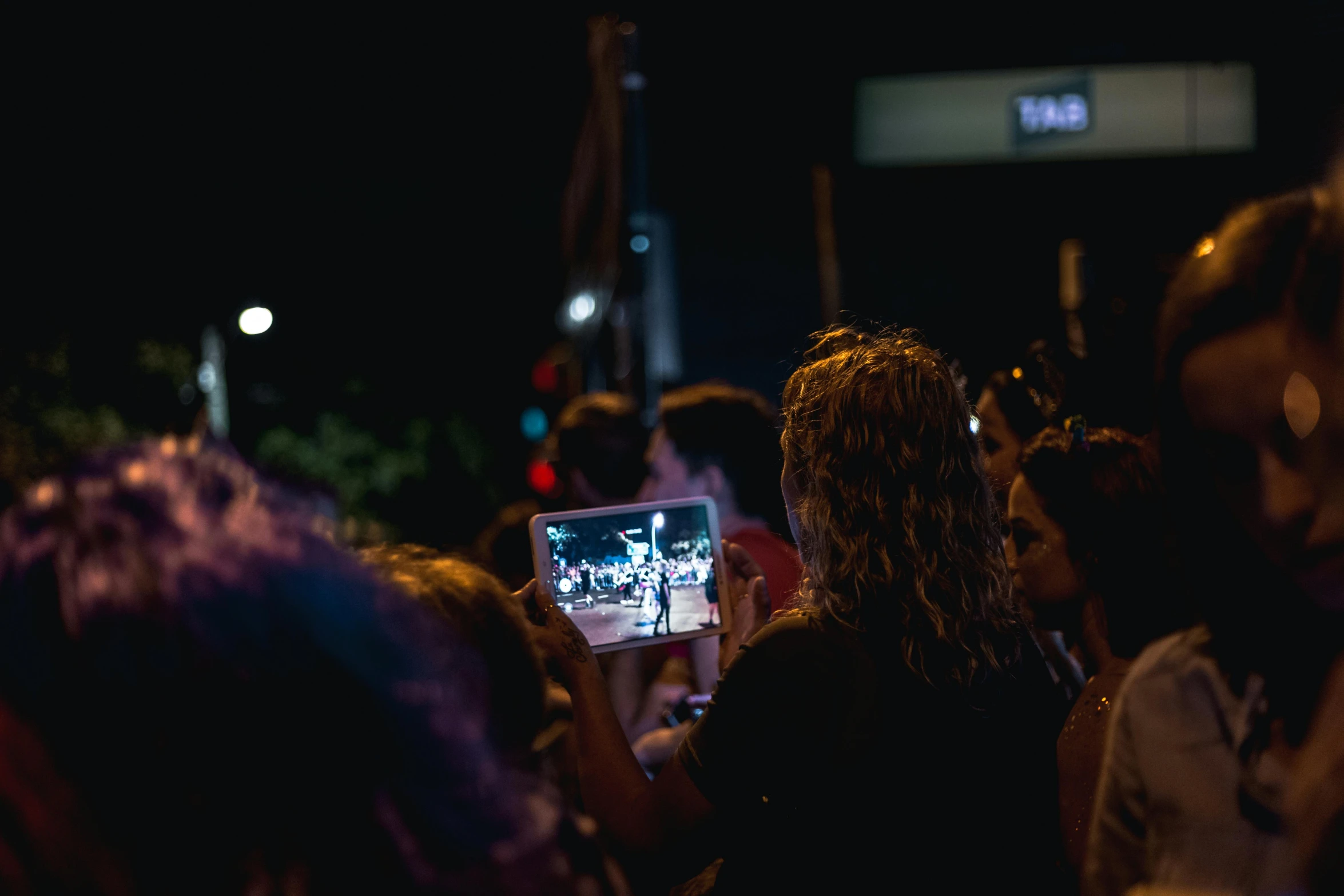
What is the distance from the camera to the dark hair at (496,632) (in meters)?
1.31

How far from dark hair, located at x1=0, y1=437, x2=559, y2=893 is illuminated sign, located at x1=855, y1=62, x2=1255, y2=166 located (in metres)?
4.09

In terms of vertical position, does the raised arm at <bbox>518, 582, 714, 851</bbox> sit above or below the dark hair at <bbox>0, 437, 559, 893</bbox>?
below

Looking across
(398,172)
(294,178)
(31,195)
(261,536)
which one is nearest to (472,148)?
(398,172)

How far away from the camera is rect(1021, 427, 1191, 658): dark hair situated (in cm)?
210

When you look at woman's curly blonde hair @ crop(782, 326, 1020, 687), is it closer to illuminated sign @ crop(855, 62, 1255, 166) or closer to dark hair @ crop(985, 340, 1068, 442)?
dark hair @ crop(985, 340, 1068, 442)

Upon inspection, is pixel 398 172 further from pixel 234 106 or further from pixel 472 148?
pixel 234 106

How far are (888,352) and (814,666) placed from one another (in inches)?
23.7

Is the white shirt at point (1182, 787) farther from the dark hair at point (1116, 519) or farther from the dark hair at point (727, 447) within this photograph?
the dark hair at point (727, 447)

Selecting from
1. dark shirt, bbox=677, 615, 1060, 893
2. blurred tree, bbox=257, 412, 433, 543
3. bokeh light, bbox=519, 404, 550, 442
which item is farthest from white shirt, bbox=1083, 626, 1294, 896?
bokeh light, bbox=519, 404, 550, 442

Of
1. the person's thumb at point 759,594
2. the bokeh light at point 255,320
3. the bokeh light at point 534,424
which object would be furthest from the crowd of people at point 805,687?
the bokeh light at point 534,424

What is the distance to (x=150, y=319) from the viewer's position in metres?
15.1

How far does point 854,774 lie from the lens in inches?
61.7

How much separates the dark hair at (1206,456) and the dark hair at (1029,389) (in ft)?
6.53

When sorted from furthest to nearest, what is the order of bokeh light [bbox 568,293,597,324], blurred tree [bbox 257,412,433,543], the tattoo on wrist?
blurred tree [bbox 257,412,433,543] → bokeh light [bbox 568,293,597,324] → the tattoo on wrist
